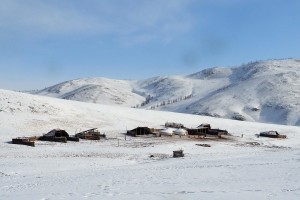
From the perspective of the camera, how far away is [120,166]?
32.8m

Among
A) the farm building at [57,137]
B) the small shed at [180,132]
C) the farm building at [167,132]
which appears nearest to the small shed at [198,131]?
the small shed at [180,132]

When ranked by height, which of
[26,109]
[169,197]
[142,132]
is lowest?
[169,197]

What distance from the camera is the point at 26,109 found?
67.0 metres

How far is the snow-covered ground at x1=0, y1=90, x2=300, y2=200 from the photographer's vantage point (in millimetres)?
18750

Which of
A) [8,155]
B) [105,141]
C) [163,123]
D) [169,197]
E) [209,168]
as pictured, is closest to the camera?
[169,197]

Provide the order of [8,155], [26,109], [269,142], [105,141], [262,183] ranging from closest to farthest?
[262,183] → [8,155] → [105,141] → [269,142] → [26,109]

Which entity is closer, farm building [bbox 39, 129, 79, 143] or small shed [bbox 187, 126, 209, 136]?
farm building [bbox 39, 129, 79, 143]

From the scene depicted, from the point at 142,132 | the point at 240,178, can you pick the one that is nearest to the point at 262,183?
the point at 240,178

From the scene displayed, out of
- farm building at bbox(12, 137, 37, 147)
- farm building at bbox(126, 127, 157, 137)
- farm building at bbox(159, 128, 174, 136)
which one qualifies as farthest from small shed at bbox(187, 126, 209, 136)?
farm building at bbox(12, 137, 37, 147)

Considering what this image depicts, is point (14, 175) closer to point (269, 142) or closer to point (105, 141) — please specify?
point (105, 141)

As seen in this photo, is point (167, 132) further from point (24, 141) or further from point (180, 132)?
point (24, 141)

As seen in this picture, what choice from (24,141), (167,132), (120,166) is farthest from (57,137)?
(120,166)

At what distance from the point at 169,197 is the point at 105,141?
35.2 m

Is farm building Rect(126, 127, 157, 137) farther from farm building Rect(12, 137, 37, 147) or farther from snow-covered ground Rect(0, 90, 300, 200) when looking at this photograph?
farm building Rect(12, 137, 37, 147)
